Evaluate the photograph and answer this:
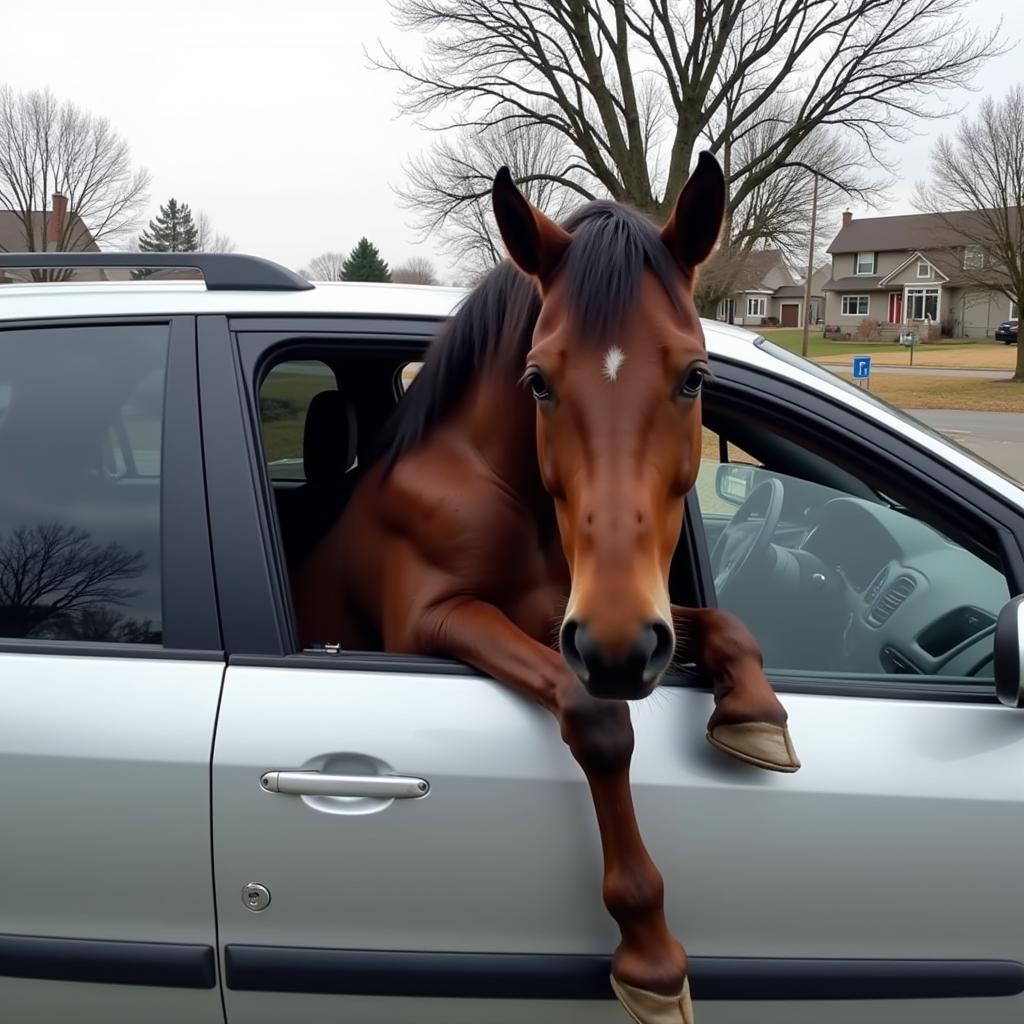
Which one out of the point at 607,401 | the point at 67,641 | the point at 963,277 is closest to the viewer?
the point at 607,401

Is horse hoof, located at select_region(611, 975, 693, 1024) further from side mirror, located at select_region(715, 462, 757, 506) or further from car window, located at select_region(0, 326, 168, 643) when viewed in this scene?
side mirror, located at select_region(715, 462, 757, 506)

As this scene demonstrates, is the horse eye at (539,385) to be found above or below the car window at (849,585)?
above

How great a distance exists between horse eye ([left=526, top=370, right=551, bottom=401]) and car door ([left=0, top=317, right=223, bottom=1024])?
65 cm

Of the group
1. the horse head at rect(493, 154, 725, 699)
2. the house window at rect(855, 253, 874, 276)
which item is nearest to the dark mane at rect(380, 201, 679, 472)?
the horse head at rect(493, 154, 725, 699)

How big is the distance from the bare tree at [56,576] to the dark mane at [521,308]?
1.99 ft

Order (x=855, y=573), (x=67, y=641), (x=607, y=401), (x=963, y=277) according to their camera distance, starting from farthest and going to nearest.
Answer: (x=963, y=277) → (x=855, y=573) → (x=67, y=641) → (x=607, y=401)

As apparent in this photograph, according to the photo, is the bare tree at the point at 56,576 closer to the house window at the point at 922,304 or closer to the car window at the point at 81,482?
the car window at the point at 81,482

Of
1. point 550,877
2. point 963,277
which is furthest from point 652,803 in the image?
point 963,277

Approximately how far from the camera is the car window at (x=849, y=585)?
6.23 ft

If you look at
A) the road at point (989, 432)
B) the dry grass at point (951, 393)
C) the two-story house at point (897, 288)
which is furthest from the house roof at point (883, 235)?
the road at point (989, 432)

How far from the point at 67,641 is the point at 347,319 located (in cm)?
80

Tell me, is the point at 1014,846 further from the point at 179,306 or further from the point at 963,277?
the point at 963,277

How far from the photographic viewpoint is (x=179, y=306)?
1.86 meters

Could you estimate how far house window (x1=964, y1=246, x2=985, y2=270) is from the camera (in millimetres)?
28611
